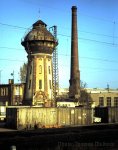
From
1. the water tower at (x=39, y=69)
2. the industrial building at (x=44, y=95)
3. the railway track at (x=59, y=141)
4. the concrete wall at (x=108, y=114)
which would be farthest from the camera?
the water tower at (x=39, y=69)

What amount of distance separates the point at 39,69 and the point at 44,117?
16.7 meters

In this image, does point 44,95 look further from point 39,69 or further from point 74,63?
point 74,63

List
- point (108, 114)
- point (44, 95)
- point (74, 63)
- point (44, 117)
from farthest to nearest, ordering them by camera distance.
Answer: point (74, 63) → point (44, 95) → point (108, 114) → point (44, 117)

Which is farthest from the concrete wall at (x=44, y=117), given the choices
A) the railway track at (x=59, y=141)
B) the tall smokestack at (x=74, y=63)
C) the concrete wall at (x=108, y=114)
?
the tall smokestack at (x=74, y=63)

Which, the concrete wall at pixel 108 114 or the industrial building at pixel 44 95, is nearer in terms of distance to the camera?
the industrial building at pixel 44 95

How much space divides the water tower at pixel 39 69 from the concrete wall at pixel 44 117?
12.2m

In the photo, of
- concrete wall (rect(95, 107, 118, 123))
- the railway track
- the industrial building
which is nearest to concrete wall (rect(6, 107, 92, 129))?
the industrial building

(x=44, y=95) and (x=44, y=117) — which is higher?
(x=44, y=95)

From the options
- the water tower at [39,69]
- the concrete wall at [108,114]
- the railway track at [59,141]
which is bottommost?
the railway track at [59,141]

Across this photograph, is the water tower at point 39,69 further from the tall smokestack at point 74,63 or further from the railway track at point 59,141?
the railway track at point 59,141

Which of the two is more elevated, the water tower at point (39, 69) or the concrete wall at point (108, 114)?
the water tower at point (39, 69)

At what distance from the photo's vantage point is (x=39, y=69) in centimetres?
5703

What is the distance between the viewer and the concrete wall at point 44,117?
130ft

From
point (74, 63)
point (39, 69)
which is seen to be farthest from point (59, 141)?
point (74, 63)
